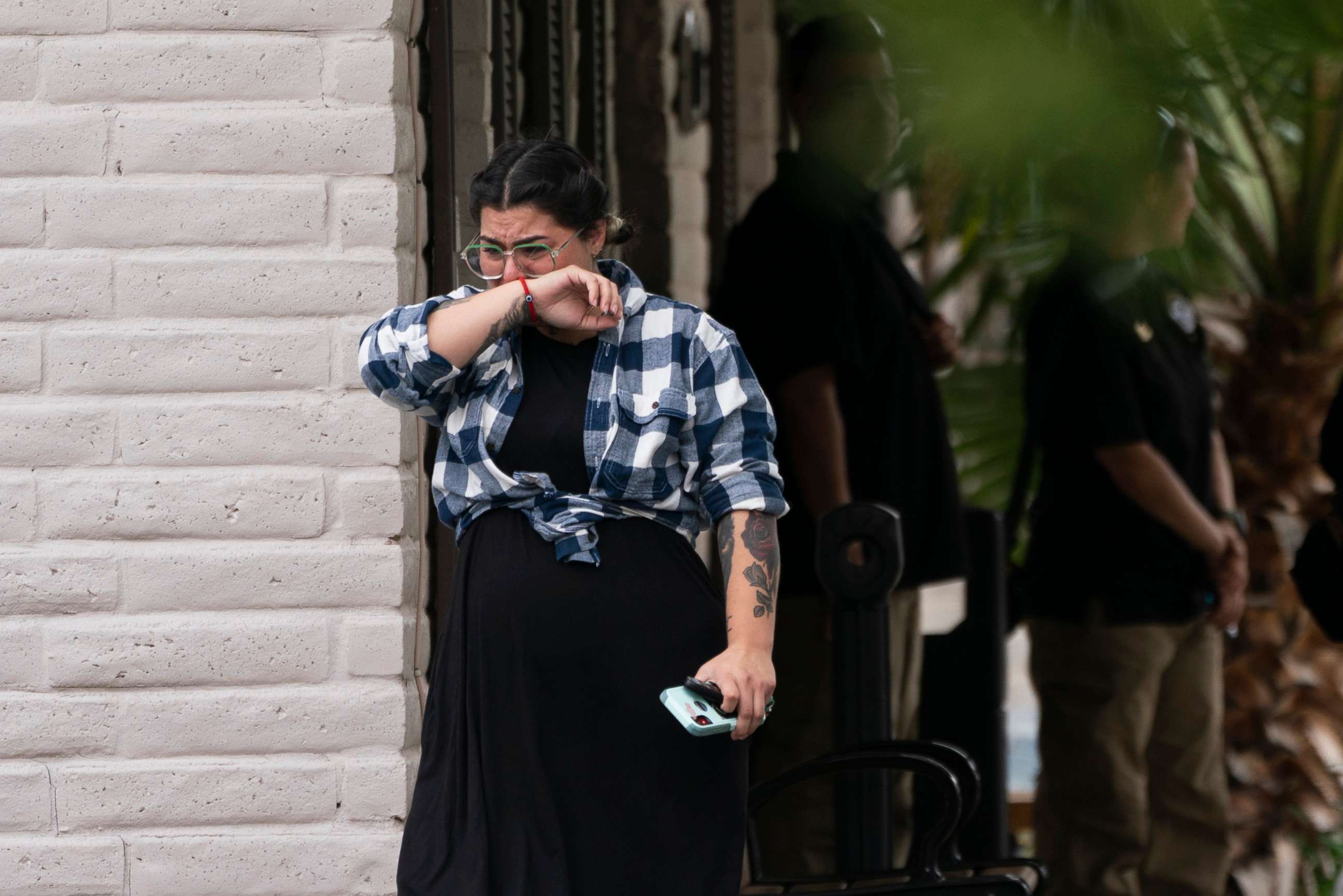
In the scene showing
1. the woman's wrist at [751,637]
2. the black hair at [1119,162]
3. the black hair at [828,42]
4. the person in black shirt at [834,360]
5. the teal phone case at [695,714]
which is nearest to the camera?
the teal phone case at [695,714]

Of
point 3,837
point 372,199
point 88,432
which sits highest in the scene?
point 372,199

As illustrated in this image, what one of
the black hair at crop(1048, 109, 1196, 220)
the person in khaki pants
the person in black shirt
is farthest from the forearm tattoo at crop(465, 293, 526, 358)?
the person in khaki pants

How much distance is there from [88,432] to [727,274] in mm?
1419

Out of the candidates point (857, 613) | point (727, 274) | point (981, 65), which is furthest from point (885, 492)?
point (981, 65)

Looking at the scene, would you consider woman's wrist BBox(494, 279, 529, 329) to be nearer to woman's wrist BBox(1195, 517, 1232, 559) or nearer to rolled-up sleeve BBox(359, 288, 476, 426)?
rolled-up sleeve BBox(359, 288, 476, 426)

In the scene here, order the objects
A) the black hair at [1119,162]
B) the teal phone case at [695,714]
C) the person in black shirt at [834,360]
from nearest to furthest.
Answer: the teal phone case at [695,714], the black hair at [1119,162], the person in black shirt at [834,360]

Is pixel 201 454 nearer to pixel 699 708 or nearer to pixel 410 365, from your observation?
pixel 410 365

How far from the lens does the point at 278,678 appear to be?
6.96ft

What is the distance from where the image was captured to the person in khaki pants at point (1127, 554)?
316cm

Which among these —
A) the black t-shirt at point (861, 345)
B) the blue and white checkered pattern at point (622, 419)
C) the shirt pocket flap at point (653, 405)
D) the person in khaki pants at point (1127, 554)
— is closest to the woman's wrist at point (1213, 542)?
the person in khaki pants at point (1127, 554)

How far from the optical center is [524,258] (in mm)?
1725

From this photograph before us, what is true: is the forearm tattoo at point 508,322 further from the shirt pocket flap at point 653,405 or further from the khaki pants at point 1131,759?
the khaki pants at point 1131,759

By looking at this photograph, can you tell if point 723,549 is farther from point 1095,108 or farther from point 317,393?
point 1095,108

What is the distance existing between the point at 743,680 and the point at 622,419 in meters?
0.30
